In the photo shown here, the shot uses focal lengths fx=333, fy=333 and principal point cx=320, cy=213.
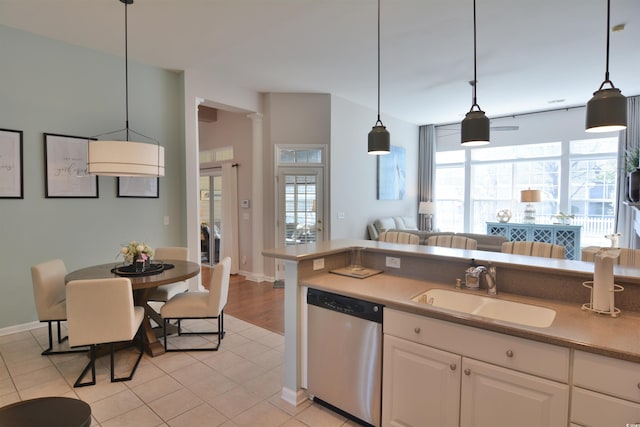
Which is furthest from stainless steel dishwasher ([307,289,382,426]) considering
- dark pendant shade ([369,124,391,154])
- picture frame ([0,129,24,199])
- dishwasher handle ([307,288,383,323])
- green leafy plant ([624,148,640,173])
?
green leafy plant ([624,148,640,173])

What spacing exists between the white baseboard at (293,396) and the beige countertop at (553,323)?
0.78 meters

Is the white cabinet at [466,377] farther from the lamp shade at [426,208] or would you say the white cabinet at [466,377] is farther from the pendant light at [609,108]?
the lamp shade at [426,208]

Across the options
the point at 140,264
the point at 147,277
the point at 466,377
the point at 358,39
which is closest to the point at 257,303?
the point at 140,264

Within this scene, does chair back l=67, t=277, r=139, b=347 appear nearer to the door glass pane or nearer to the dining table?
the dining table

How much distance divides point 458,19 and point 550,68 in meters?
2.23

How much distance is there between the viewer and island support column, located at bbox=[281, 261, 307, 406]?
7.59 feet

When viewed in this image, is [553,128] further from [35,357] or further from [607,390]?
[35,357]

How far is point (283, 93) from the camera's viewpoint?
18.4ft

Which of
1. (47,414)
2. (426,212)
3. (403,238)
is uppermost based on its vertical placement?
(426,212)

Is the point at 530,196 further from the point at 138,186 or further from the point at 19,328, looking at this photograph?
the point at 19,328

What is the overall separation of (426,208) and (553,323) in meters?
6.42

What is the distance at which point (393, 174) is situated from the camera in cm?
738

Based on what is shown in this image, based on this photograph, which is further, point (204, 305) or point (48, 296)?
point (204, 305)

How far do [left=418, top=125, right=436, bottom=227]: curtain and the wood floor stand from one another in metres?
4.77
